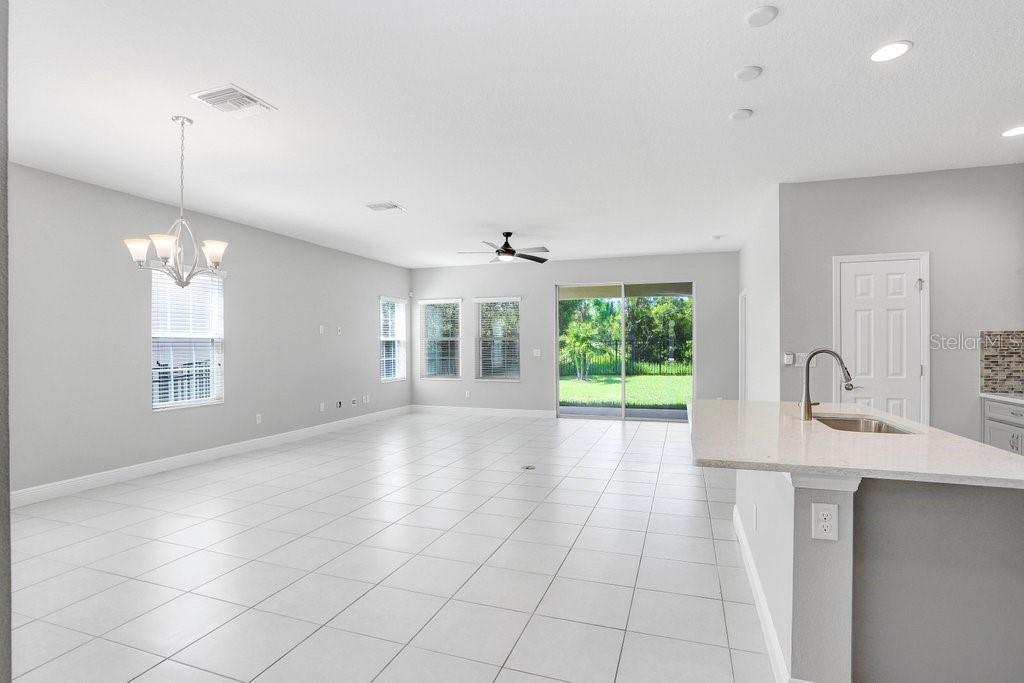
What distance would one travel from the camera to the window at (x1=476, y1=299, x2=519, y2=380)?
9070mm

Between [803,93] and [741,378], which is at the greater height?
[803,93]

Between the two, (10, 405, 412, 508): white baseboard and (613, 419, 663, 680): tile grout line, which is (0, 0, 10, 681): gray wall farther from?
(10, 405, 412, 508): white baseboard

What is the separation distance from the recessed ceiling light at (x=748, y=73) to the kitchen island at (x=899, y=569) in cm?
188

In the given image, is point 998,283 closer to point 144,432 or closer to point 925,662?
point 925,662

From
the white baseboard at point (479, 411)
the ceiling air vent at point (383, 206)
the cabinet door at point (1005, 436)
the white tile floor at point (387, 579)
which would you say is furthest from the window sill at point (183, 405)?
the cabinet door at point (1005, 436)

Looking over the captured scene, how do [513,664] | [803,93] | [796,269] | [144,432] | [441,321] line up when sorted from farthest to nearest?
[441,321] < [144,432] < [796,269] < [803,93] < [513,664]

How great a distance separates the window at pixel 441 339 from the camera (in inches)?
371

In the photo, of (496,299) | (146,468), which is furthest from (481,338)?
(146,468)

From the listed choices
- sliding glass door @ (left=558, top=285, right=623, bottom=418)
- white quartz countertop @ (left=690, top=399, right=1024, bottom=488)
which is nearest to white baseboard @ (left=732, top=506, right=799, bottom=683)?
white quartz countertop @ (left=690, top=399, right=1024, bottom=488)

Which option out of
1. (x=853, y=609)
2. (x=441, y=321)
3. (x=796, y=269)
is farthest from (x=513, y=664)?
(x=441, y=321)

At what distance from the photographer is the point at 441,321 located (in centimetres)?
955

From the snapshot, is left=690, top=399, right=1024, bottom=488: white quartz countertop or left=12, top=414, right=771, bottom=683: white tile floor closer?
left=690, top=399, right=1024, bottom=488: white quartz countertop

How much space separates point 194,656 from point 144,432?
3.56 m

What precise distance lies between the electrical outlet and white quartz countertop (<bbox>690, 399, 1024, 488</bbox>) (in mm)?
186
